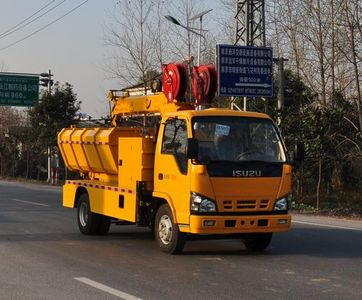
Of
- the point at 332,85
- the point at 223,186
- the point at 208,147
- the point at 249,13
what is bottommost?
the point at 223,186

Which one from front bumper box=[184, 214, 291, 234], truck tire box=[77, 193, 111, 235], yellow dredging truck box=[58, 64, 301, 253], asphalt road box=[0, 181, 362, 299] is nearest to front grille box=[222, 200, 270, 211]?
yellow dredging truck box=[58, 64, 301, 253]

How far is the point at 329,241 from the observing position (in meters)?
12.2

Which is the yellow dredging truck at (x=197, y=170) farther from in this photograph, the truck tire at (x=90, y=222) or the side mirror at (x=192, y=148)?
the truck tire at (x=90, y=222)

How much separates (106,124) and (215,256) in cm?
459

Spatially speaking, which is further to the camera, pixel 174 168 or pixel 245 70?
pixel 245 70

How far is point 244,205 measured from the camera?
32.0ft

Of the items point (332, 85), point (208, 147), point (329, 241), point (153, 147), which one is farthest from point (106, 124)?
point (332, 85)

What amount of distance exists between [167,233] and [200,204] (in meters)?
1.03

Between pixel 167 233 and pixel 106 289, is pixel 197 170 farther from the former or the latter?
pixel 106 289

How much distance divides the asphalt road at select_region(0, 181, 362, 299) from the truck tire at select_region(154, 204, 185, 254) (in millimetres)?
147

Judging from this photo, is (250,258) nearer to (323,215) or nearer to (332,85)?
(323,215)

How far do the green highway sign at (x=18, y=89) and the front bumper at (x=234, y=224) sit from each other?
32.4 metres

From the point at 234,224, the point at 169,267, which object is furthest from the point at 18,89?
the point at 169,267

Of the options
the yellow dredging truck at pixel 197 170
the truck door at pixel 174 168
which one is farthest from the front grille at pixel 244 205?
the truck door at pixel 174 168
